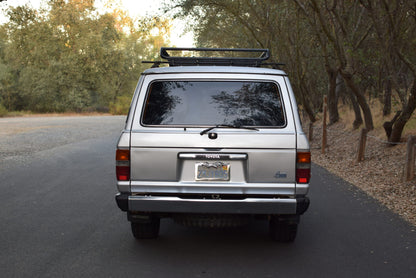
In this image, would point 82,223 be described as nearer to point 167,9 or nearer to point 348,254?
point 348,254

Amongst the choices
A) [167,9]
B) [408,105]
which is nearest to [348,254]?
[408,105]

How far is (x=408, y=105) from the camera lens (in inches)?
436

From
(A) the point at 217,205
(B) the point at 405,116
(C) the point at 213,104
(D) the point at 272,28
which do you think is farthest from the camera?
(D) the point at 272,28

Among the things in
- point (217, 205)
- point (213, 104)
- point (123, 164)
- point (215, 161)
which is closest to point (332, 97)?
point (213, 104)

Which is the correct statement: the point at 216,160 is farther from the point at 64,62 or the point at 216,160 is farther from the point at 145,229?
the point at 64,62

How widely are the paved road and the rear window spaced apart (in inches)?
53.4

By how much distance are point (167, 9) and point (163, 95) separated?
15332 mm

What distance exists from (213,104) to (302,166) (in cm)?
107

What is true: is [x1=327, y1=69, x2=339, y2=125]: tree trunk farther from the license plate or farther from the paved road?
the license plate

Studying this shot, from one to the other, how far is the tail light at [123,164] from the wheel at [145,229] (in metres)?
0.76

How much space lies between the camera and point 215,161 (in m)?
4.39

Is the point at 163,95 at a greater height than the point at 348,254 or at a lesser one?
greater

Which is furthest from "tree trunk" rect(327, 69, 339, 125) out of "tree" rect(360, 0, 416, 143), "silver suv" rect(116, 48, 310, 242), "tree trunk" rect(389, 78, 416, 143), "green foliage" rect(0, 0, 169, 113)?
"green foliage" rect(0, 0, 169, 113)

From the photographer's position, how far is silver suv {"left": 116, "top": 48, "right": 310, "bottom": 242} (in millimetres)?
4316
